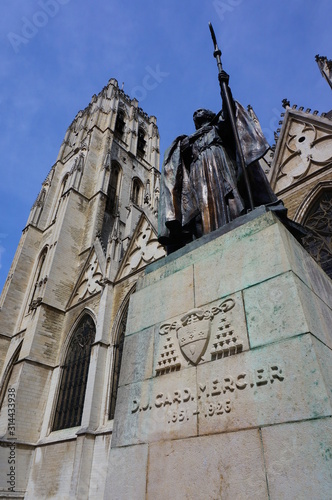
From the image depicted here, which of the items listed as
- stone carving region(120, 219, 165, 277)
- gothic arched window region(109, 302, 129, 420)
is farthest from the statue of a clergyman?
stone carving region(120, 219, 165, 277)

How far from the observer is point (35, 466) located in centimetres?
1270

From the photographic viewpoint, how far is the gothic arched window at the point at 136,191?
26.2 metres

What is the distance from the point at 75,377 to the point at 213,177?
12.9 meters

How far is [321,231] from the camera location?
923 cm

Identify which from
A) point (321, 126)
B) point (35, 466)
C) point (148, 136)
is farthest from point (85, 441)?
point (148, 136)

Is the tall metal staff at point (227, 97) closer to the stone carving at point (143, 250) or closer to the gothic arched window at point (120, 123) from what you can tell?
the stone carving at point (143, 250)

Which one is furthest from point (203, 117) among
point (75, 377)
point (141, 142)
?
point (141, 142)

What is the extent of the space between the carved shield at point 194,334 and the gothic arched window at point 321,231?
6.84m

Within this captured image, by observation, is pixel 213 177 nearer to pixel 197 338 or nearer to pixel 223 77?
pixel 223 77

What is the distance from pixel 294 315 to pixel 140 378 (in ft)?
4.46

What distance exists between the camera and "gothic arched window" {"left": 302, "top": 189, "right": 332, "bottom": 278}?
872 centimetres

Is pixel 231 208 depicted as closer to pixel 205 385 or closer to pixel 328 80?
pixel 205 385

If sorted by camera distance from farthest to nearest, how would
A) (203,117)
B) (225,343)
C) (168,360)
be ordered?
(203,117) → (168,360) → (225,343)

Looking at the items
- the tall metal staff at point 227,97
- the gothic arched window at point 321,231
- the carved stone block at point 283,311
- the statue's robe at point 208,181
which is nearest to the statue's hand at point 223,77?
the tall metal staff at point 227,97
